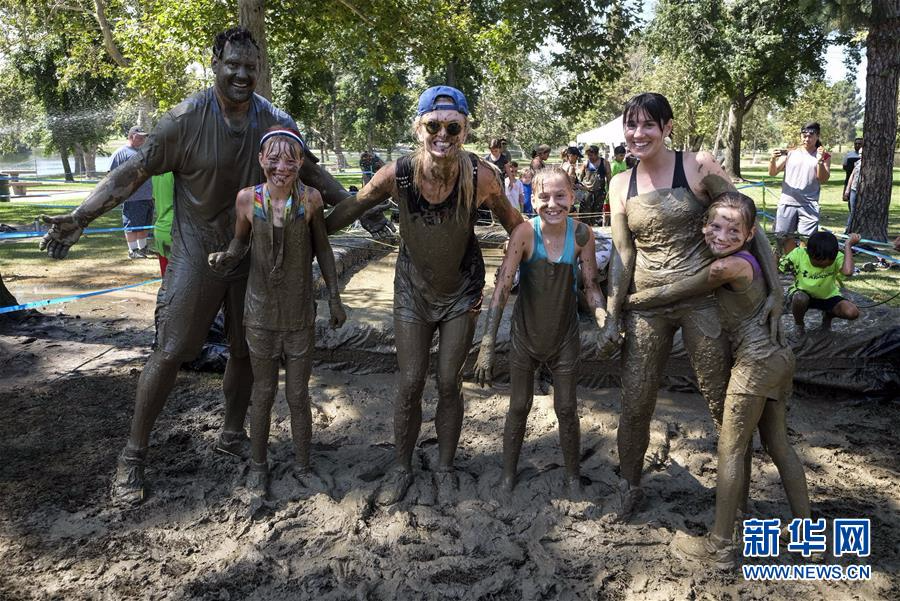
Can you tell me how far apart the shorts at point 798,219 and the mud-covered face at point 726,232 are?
19.1 feet

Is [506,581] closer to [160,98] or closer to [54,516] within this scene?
[54,516]

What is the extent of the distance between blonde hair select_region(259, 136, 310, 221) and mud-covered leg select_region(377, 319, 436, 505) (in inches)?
28.7

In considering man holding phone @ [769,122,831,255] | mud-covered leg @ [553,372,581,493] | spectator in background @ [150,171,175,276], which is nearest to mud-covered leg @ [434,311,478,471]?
mud-covered leg @ [553,372,581,493]

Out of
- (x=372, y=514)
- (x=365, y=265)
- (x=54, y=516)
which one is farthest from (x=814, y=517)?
(x=365, y=265)

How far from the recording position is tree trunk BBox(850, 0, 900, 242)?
10.1 metres

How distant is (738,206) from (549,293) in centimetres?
91

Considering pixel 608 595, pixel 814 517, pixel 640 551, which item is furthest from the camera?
pixel 814 517

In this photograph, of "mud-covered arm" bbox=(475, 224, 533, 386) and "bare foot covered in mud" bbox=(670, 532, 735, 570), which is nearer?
"bare foot covered in mud" bbox=(670, 532, 735, 570)

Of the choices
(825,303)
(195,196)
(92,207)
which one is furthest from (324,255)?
(825,303)

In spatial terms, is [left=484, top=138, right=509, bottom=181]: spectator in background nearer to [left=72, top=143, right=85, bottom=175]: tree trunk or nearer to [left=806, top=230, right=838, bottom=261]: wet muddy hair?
[left=806, top=230, right=838, bottom=261]: wet muddy hair

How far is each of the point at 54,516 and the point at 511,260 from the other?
2.42 m

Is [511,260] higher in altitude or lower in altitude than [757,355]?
higher

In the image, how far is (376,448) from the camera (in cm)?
411

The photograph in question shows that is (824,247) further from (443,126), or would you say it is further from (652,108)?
(443,126)
